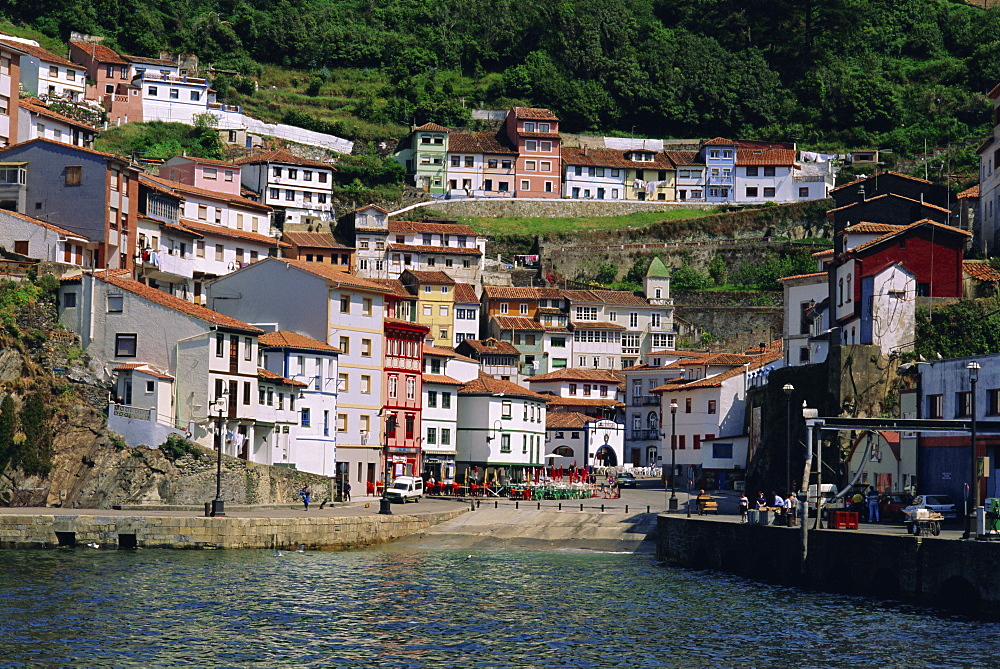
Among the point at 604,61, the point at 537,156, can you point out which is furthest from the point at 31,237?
the point at 604,61

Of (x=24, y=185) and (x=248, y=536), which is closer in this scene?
(x=248, y=536)

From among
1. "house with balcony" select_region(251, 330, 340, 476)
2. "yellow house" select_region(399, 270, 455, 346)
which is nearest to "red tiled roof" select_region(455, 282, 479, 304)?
"yellow house" select_region(399, 270, 455, 346)

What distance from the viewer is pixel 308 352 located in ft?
260

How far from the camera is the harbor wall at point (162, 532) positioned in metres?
56.4

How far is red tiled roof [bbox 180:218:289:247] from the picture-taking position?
95.4 meters

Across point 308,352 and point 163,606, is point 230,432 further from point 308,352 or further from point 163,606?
Answer: point 163,606

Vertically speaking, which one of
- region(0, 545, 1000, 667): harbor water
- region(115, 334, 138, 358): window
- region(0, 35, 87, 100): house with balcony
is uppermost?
region(0, 35, 87, 100): house with balcony

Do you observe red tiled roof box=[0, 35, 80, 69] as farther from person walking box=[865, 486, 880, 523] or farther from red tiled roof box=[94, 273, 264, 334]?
person walking box=[865, 486, 880, 523]

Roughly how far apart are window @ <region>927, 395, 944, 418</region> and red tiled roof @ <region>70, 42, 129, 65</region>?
345 feet

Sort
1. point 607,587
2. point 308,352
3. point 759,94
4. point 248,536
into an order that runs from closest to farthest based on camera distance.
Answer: point 607,587
point 248,536
point 308,352
point 759,94

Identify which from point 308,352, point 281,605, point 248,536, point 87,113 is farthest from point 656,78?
point 281,605

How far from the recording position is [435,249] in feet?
415

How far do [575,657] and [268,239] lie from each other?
71255mm

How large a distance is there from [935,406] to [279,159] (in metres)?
83.2
